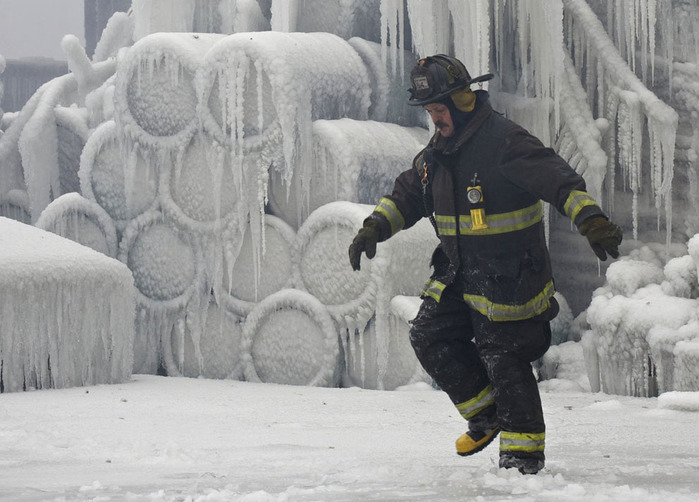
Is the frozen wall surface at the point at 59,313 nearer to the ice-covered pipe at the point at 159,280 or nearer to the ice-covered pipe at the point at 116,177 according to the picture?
the ice-covered pipe at the point at 159,280

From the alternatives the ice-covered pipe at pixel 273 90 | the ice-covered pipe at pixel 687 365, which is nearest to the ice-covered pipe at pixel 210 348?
the ice-covered pipe at pixel 273 90

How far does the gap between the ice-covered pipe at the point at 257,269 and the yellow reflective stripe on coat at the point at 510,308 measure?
484 centimetres

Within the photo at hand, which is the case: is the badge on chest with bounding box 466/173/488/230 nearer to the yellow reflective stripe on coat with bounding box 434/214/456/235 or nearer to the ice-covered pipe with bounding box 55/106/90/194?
the yellow reflective stripe on coat with bounding box 434/214/456/235

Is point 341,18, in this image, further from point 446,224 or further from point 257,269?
point 446,224

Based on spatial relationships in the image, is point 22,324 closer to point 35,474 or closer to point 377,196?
point 377,196

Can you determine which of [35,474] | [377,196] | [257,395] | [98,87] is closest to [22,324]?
[257,395]

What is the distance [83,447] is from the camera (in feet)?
16.4

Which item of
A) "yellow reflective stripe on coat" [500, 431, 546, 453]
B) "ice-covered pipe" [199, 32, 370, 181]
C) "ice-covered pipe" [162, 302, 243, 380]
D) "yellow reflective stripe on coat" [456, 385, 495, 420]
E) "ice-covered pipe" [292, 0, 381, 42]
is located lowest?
"ice-covered pipe" [162, 302, 243, 380]

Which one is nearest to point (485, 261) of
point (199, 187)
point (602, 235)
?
point (602, 235)

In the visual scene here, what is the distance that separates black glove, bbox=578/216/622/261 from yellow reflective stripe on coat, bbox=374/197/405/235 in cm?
89

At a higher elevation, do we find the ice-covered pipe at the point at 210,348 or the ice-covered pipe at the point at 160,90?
the ice-covered pipe at the point at 160,90

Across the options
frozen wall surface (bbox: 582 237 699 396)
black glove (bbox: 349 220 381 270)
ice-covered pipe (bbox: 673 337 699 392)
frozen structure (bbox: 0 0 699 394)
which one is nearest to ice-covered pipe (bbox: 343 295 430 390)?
frozen structure (bbox: 0 0 699 394)

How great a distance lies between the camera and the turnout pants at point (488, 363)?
12.9 ft

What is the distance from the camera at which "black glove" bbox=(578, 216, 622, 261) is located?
11.7ft
